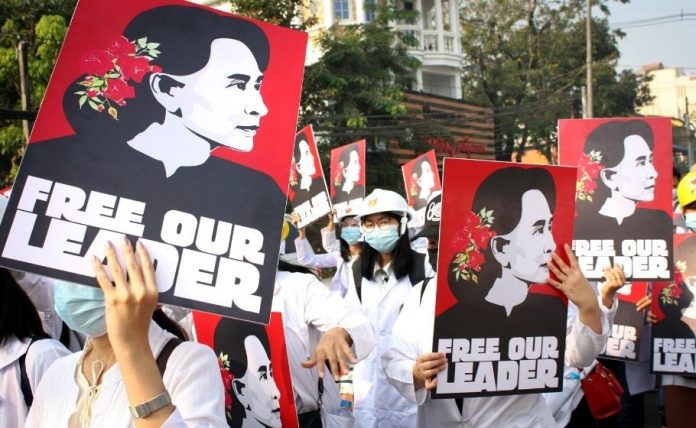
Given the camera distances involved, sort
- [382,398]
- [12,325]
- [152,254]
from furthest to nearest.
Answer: [382,398], [12,325], [152,254]

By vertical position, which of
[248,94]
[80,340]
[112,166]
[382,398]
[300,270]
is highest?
[248,94]

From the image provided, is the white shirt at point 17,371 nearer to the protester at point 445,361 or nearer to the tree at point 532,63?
the protester at point 445,361

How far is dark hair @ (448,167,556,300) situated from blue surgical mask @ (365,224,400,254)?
2.55 meters

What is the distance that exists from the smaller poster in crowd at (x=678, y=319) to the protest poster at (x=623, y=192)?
785 mm

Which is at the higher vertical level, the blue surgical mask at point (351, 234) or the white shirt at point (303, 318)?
the blue surgical mask at point (351, 234)

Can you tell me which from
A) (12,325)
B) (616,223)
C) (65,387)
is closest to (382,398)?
(616,223)

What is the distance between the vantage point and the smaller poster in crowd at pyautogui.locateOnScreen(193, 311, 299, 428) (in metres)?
3.61

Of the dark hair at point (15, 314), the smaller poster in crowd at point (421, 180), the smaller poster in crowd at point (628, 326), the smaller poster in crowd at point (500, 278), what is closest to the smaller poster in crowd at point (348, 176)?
the smaller poster in crowd at point (421, 180)

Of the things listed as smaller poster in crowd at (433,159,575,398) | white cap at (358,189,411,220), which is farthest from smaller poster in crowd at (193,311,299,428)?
white cap at (358,189,411,220)

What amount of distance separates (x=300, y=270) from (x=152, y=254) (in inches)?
73.1

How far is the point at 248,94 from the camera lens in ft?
8.03

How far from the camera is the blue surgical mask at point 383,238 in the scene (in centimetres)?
600

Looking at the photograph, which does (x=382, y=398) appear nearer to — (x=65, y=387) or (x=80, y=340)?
(x=80, y=340)

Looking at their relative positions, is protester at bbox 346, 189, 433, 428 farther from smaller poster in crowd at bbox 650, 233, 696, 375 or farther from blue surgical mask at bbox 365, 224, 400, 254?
smaller poster in crowd at bbox 650, 233, 696, 375
